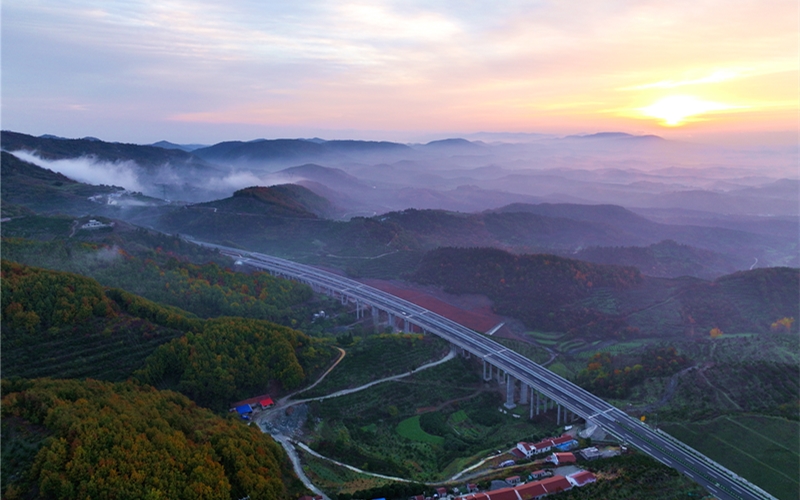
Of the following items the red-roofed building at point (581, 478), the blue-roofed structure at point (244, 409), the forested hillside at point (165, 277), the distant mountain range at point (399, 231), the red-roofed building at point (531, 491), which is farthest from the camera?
the distant mountain range at point (399, 231)

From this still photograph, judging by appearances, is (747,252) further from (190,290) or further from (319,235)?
(190,290)

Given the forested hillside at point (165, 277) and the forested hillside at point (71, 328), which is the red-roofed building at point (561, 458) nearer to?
the forested hillside at point (71, 328)

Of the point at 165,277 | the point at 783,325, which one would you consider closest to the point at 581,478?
the point at 783,325

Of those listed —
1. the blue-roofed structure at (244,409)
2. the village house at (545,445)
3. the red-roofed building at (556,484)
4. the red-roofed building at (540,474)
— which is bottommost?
the village house at (545,445)

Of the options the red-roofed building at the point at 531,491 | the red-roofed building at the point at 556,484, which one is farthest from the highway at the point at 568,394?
the red-roofed building at the point at 531,491

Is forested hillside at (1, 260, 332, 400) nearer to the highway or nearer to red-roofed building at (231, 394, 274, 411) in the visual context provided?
red-roofed building at (231, 394, 274, 411)

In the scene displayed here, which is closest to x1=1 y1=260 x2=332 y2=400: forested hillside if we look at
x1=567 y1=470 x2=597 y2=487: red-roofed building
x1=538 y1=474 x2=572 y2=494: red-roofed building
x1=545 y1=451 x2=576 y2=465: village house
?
x1=545 y1=451 x2=576 y2=465: village house
